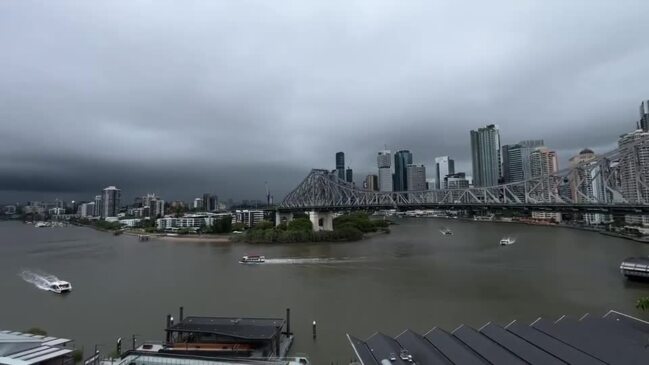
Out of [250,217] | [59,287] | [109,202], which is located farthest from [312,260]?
[109,202]

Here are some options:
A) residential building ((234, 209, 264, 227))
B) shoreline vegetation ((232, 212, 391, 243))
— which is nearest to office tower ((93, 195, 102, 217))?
residential building ((234, 209, 264, 227))

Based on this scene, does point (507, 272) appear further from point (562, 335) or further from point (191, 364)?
point (191, 364)

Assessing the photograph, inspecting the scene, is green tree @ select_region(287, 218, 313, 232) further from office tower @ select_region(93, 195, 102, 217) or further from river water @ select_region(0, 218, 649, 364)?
office tower @ select_region(93, 195, 102, 217)

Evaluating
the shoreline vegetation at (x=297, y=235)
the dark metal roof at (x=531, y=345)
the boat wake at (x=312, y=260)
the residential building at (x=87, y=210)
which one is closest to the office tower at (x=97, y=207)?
the residential building at (x=87, y=210)

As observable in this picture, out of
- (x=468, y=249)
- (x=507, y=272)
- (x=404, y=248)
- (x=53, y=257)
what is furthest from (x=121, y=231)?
(x=507, y=272)

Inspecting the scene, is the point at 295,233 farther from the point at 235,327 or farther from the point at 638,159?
the point at 235,327

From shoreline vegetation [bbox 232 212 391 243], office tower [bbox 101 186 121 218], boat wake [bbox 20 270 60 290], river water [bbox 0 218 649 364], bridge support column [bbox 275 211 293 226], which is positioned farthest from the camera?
office tower [bbox 101 186 121 218]
